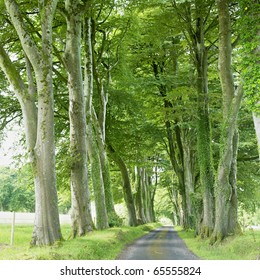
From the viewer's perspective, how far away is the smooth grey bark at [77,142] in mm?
13312

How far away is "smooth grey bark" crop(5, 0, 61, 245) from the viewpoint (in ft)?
33.8

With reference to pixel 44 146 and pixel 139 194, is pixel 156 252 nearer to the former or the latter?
pixel 44 146

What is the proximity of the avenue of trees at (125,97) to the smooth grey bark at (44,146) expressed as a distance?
26 mm

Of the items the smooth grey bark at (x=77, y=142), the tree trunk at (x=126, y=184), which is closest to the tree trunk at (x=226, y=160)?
the smooth grey bark at (x=77, y=142)

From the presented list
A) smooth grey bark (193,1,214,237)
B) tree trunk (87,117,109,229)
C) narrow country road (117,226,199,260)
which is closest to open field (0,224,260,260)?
narrow country road (117,226,199,260)

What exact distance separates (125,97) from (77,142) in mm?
10361

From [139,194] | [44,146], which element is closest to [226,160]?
[44,146]

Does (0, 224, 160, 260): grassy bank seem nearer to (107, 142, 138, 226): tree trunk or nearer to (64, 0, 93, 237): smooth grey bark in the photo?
(64, 0, 93, 237): smooth grey bark

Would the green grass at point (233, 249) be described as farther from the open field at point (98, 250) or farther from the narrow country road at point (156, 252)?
the narrow country road at point (156, 252)

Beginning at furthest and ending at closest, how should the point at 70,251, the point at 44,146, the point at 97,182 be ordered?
the point at 97,182 → the point at 44,146 → the point at 70,251

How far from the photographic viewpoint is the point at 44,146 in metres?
10.6

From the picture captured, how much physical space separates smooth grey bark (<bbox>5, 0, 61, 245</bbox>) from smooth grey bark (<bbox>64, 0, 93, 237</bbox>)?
100 inches
